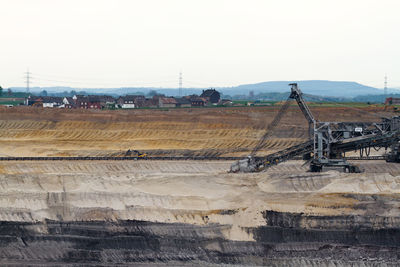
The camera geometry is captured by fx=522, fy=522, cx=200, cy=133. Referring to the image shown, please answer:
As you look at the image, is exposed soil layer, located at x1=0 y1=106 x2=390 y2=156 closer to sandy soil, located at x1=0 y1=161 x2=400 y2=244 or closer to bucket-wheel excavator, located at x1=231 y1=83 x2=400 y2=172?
bucket-wheel excavator, located at x1=231 y1=83 x2=400 y2=172

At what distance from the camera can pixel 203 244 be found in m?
29.5

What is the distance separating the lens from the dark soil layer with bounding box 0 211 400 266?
2836 cm

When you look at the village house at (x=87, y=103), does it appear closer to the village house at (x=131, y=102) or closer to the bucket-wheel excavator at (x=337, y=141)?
the village house at (x=131, y=102)

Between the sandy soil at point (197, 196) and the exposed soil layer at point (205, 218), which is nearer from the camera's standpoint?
the exposed soil layer at point (205, 218)

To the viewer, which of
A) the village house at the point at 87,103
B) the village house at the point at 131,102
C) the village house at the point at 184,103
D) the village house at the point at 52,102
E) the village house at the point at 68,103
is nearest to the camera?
the village house at the point at 87,103

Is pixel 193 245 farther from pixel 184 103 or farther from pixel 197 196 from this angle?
pixel 184 103

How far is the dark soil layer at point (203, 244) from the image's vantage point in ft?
93.0

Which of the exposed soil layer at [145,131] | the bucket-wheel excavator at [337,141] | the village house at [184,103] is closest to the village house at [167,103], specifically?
the village house at [184,103]

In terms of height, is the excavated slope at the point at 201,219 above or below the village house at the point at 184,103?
below

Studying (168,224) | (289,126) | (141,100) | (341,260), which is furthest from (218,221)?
(141,100)

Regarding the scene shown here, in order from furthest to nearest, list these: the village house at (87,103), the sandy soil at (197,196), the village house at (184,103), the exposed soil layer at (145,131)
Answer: the village house at (184,103) < the village house at (87,103) < the exposed soil layer at (145,131) < the sandy soil at (197,196)

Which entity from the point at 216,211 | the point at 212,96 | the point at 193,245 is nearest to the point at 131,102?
the point at 212,96

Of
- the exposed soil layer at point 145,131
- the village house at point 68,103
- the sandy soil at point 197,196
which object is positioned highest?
the village house at point 68,103

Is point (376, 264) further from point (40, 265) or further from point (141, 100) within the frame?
point (141, 100)
